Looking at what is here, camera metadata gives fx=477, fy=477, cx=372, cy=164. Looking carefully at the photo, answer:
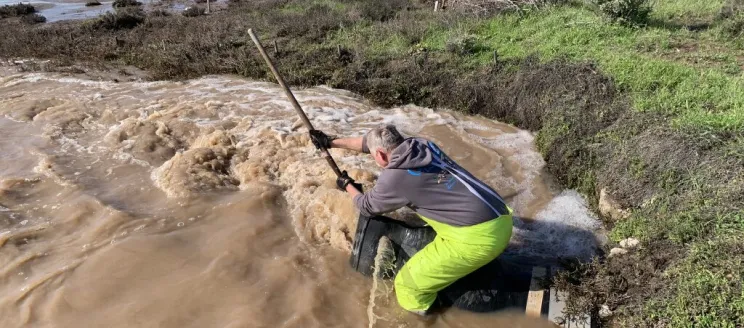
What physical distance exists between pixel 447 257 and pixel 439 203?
0.40 metres

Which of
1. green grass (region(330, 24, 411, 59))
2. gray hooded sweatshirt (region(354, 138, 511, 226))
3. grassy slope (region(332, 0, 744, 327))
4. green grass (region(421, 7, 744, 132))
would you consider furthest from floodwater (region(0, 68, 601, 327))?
green grass (region(330, 24, 411, 59))

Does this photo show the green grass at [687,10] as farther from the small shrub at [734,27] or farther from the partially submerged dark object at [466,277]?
the partially submerged dark object at [466,277]

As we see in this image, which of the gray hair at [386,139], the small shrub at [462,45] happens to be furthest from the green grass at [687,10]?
the gray hair at [386,139]

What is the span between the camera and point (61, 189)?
5.54m

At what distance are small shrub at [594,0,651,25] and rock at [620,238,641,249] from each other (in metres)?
5.25

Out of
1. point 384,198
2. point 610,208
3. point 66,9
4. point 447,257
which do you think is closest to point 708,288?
point 610,208

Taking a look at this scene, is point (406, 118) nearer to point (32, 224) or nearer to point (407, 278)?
point (407, 278)

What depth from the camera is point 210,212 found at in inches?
200

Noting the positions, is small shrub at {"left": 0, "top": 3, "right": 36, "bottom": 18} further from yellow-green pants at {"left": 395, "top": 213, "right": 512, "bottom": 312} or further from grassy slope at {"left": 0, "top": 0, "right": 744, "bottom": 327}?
yellow-green pants at {"left": 395, "top": 213, "right": 512, "bottom": 312}

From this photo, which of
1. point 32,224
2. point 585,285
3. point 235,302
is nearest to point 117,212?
point 32,224

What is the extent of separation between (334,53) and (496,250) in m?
7.02

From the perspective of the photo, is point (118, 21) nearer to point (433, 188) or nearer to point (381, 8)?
point (381, 8)

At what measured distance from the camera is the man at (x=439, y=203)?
323cm

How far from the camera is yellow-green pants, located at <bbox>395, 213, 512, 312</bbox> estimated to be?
10.8ft
